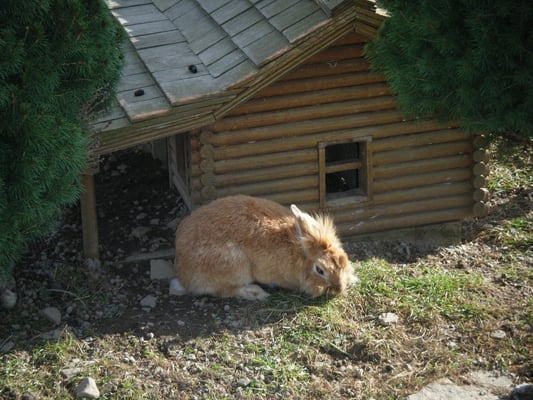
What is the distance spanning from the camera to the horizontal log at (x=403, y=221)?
35.7ft

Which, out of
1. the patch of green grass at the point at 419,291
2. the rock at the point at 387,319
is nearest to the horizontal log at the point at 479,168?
the patch of green grass at the point at 419,291

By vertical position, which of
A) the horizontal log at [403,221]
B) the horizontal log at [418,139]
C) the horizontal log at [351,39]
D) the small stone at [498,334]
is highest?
the horizontal log at [351,39]

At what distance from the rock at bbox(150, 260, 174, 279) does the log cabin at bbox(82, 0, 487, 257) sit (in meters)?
0.66

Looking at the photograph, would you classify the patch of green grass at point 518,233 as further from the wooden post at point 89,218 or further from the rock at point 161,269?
the wooden post at point 89,218

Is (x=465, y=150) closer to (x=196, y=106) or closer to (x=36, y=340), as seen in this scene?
(x=196, y=106)

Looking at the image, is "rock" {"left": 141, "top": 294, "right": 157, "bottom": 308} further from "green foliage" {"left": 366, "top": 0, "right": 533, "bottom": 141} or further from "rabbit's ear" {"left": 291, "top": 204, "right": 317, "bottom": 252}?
"green foliage" {"left": 366, "top": 0, "right": 533, "bottom": 141}

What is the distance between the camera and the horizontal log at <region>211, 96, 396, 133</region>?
1014cm

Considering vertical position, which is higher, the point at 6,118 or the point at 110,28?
the point at 110,28

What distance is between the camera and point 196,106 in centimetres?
950

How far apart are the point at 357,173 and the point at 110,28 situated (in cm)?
448

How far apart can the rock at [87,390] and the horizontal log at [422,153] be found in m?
4.59

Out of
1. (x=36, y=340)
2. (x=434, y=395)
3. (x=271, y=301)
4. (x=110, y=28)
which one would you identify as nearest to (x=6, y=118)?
(x=110, y=28)

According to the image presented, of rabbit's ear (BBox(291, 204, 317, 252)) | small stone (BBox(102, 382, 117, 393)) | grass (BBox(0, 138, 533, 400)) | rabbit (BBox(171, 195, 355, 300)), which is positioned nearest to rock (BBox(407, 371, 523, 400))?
grass (BBox(0, 138, 533, 400))

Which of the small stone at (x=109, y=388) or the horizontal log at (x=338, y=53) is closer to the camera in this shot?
the small stone at (x=109, y=388)
